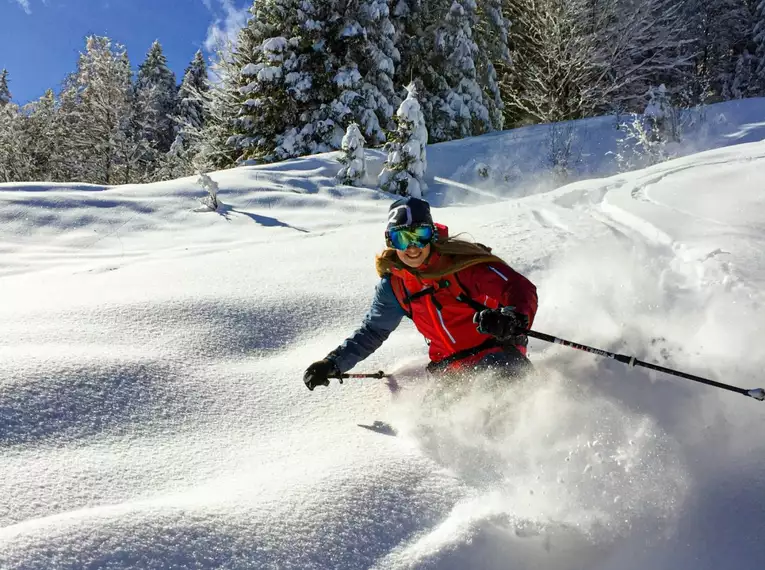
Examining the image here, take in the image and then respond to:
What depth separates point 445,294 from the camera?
293 centimetres

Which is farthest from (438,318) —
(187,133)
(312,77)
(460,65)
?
(187,133)

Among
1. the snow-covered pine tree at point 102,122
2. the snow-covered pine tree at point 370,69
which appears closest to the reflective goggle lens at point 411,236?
the snow-covered pine tree at point 370,69

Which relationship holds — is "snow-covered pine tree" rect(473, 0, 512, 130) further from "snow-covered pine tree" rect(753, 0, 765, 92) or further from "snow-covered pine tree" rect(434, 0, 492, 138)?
"snow-covered pine tree" rect(753, 0, 765, 92)

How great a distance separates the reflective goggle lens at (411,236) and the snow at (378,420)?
81 centimetres

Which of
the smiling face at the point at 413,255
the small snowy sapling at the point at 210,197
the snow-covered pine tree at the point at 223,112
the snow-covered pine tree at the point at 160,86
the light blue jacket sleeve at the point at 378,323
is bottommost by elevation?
the light blue jacket sleeve at the point at 378,323

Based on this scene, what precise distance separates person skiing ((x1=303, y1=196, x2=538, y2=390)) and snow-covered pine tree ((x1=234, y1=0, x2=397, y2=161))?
13764 mm

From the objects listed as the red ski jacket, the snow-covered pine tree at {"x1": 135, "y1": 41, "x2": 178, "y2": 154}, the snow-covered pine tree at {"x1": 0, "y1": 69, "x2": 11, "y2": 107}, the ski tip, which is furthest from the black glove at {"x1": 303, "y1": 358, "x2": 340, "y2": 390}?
the snow-covered pine tree at {"x1": 0, "y1": 69, "x2": 11, "y2": 107}

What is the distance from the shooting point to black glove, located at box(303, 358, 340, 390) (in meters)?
2.79

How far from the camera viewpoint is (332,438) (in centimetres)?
246

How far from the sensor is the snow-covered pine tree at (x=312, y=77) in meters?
16.2

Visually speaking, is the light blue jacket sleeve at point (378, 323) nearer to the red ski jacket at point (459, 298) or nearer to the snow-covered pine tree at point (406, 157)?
the red ski jacket at point (459, 298)

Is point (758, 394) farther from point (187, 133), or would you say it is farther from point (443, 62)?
point (187, 133)

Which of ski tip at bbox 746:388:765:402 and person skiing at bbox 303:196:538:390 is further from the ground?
person skiing at bbox 303:196:538:390

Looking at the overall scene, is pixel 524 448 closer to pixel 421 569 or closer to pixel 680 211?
pixel 421 569
